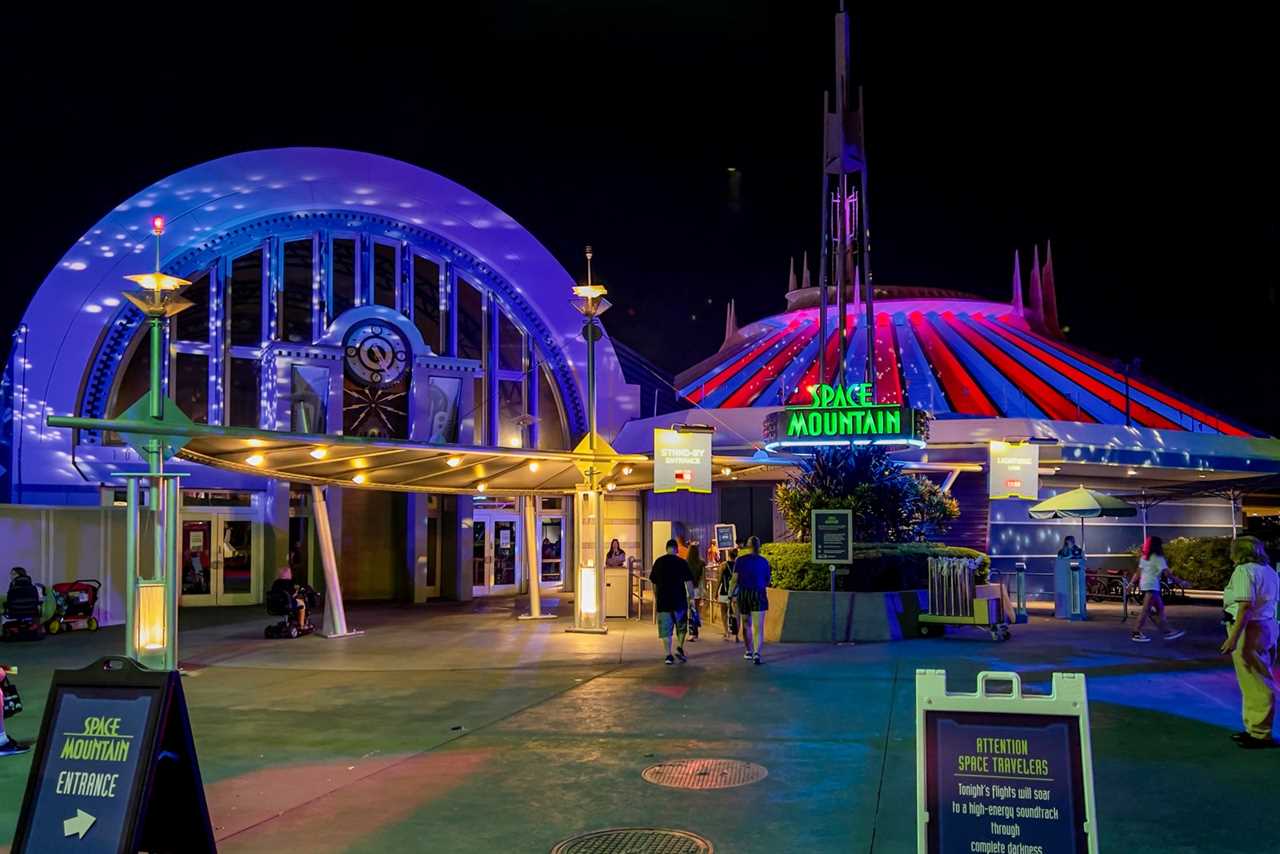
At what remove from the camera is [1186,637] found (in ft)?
54.4

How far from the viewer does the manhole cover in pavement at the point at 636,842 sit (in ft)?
20.0

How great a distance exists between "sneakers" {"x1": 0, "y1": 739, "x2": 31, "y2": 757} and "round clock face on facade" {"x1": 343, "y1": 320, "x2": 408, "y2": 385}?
700 inches

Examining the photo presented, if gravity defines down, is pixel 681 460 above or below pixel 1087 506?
above

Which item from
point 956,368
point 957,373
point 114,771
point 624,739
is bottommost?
point 624,739

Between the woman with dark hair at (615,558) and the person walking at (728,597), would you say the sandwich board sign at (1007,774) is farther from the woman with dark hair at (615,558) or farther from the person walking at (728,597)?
the woman with dark hair at (615,558)

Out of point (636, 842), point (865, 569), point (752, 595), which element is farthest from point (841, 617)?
point (636, 842)

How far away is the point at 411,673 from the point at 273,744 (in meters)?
4.44

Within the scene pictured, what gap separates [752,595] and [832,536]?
100 inches

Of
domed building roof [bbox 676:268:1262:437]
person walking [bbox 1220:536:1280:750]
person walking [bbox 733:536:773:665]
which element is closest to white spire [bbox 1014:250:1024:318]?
domed building roof [bbox 676:268:1262:437]

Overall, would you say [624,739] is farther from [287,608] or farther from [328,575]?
[287,608]

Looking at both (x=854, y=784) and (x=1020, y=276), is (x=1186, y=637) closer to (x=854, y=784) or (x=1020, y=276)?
(x=854, y=784)

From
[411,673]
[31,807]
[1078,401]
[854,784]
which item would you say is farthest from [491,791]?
[1078,401]

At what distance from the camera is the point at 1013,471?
20.2 metres

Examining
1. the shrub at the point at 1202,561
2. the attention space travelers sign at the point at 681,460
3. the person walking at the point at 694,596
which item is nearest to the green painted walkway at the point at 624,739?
the person walking at the point at 694,596
